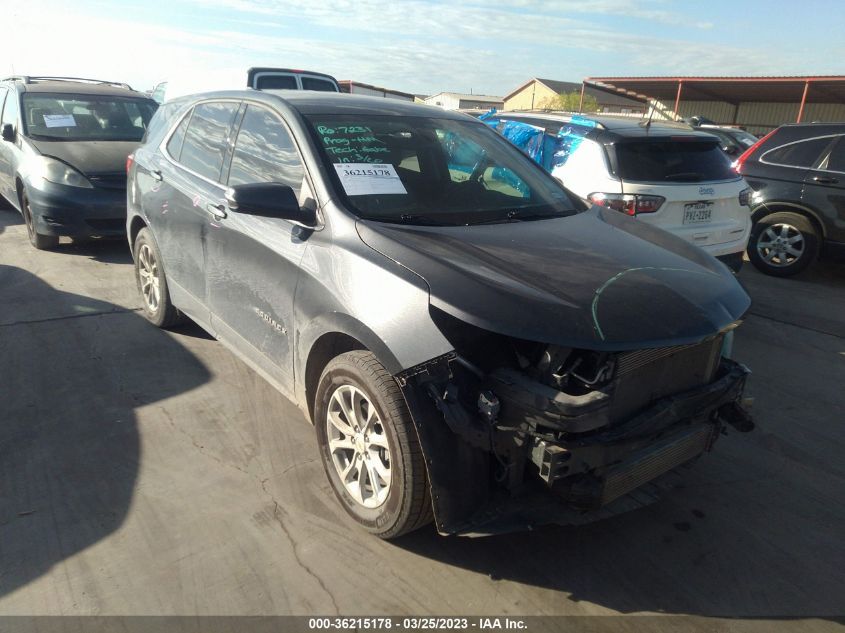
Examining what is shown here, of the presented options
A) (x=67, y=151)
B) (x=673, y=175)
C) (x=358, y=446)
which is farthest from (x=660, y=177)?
(x=67, y=151)

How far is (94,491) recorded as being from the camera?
3100 millimetres

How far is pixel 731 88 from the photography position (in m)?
27.5

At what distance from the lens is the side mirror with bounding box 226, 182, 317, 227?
115 inches

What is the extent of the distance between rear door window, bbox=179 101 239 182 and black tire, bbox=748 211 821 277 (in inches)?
262

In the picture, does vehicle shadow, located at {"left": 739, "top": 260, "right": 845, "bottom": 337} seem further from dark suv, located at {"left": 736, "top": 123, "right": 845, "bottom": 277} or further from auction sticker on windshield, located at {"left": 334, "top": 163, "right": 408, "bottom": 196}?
auction sticker on windshield, located at {"left": 334, "top": 163, "right": 408, "bottom": 196}

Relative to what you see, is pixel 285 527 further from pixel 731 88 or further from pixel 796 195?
pixel 731 88

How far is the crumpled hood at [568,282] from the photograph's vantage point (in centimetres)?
235

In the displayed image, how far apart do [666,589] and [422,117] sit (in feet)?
9.25

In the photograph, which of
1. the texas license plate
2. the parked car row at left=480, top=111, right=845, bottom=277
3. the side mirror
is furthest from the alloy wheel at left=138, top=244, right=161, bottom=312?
the texas license plate

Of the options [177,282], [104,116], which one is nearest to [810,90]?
[104,116]

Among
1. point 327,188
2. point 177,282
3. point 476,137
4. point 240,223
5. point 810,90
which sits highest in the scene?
point 810,90

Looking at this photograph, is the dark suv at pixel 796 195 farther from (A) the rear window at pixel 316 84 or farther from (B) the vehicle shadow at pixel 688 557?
(A) the rear window at pixel 316 84

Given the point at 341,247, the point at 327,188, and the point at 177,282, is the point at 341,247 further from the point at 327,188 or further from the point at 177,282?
the point at 177,282

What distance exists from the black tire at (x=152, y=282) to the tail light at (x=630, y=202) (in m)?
3.42
